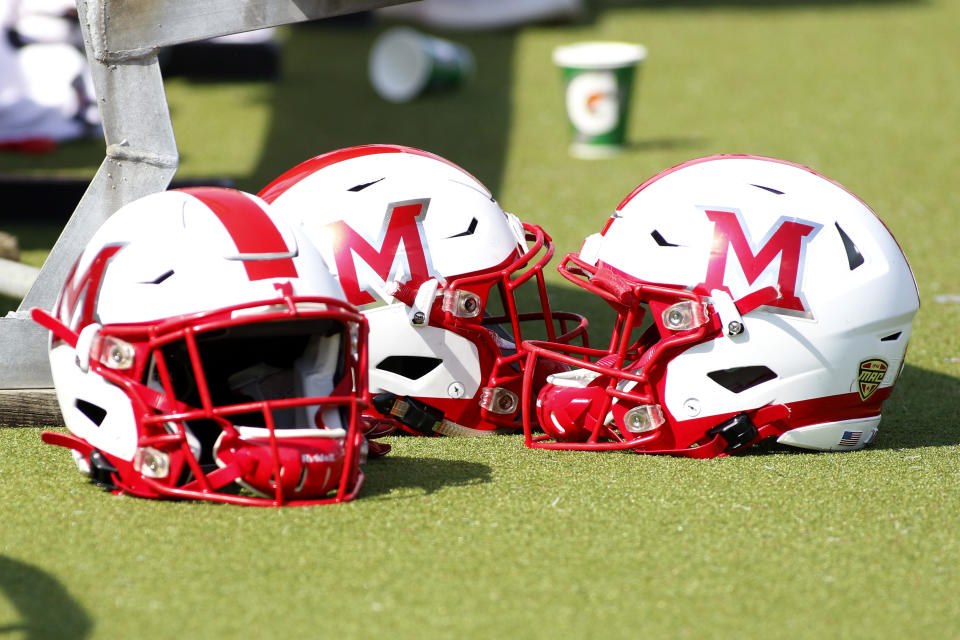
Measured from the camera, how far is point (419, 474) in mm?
2973

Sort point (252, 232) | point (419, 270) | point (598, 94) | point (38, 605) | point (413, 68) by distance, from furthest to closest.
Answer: point (413, 68)
point (598, 94)
point (419, 270)
point (252, 232)
point (38, 605)

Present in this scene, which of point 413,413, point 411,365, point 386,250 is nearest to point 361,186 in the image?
point 386,250

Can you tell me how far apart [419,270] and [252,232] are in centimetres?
61

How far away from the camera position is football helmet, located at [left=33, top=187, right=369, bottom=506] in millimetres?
2607

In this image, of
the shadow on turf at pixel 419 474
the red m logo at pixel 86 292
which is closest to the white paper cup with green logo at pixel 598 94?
the shadow on turf at pixel 419 474

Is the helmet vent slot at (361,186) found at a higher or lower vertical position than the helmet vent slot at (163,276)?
higher

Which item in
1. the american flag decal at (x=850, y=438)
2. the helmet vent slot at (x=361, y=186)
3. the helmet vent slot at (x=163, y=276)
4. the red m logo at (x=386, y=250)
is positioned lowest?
the american flag decal at (x=850, y=438)

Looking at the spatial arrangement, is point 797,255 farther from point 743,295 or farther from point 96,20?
point 96,20

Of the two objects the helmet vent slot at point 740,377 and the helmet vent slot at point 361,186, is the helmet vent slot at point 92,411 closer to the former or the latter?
the helmet vent slot at point 361,186

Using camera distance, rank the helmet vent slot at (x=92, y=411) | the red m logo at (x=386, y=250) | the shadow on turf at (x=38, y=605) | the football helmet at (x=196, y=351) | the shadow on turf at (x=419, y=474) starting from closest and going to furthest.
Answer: the shadow on turf at (x=38, y=605), the football helmet at (x=196, y=351), the helmet vent slot at (x=92, y=411), the shadow on turf at (x=419, y=474), the red m logo at (x=386, y=250)

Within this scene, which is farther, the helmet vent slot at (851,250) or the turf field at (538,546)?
the helmet vent slot at (851,250)

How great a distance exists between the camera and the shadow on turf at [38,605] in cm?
216

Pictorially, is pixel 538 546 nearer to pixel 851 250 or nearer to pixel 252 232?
pixel 252 232

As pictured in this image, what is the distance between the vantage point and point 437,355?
3248mm
